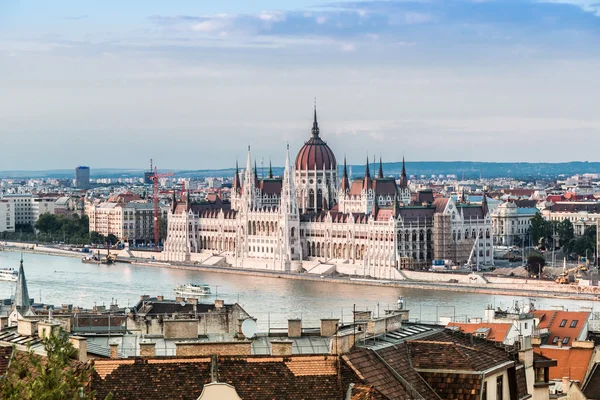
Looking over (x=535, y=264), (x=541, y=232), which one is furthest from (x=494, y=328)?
(x=541, y=232)

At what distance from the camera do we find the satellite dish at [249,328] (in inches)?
416

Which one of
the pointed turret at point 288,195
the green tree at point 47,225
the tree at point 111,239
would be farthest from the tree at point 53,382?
the green tree at point 47,225

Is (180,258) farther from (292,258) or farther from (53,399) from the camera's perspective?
(53,399)

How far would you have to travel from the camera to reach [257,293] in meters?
52.3

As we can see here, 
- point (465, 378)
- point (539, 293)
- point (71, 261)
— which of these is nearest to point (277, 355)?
point (465, 378)

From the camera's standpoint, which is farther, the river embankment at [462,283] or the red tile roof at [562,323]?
the river embankment at [462,283]

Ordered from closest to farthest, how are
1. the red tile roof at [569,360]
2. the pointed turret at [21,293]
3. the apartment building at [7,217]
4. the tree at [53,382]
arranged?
the tree at [53,382] < the red tile roof at [569,360] < the pointed turret at [21,293] < the apartment building at [7,217]

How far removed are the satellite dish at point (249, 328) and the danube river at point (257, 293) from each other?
2527 centimetres

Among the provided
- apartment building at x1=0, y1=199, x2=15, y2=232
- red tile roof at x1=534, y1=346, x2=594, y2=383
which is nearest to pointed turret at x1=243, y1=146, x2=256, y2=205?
apartment building at x1=0, y1=199, x2=15, y2=232

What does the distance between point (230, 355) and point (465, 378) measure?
1.37 metres

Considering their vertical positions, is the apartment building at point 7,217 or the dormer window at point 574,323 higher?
the dormer window at point 574,323

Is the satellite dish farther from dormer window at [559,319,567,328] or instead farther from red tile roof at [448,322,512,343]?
dormer window at [559,319,567,328]

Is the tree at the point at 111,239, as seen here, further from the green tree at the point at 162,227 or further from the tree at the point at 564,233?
the tree at the point at 564,233

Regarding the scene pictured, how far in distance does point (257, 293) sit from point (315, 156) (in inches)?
964
